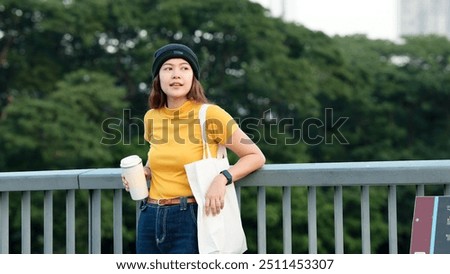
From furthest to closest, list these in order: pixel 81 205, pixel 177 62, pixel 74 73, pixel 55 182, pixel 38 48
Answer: pixel 38 48
pixel 74 73
pixel 81 205
pixel 55 182
pixel 177 62

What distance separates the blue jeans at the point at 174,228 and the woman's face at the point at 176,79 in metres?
0.37

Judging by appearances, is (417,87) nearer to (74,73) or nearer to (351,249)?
(351,249)

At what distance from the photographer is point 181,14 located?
21.3 m

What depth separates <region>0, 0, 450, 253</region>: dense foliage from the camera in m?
18.2

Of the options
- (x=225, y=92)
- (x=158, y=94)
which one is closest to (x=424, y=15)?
(x=225, y=92)

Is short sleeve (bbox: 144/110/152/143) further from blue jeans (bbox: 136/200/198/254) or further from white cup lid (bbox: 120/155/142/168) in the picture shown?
blue jeans (bbox: 136/200/198/254)

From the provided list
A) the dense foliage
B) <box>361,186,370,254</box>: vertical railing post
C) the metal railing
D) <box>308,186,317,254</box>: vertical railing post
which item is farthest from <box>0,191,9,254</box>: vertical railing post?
the dense foliage

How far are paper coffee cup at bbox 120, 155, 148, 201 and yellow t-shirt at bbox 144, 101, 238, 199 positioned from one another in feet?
0.12

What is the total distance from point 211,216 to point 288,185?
0.33 meters

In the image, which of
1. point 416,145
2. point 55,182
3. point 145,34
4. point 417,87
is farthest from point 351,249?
point 55,182

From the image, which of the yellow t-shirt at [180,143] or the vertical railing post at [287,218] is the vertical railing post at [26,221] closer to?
the yellow t-shirt at [180,143]

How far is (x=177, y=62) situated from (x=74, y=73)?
16.7 meters

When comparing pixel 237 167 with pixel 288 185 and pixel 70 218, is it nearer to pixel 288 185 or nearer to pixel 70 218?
pixel 288 185

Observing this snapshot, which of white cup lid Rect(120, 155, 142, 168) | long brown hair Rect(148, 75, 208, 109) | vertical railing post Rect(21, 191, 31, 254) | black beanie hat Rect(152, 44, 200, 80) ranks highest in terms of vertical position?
black beanie hat Rect(152, 44, 200, 80)
